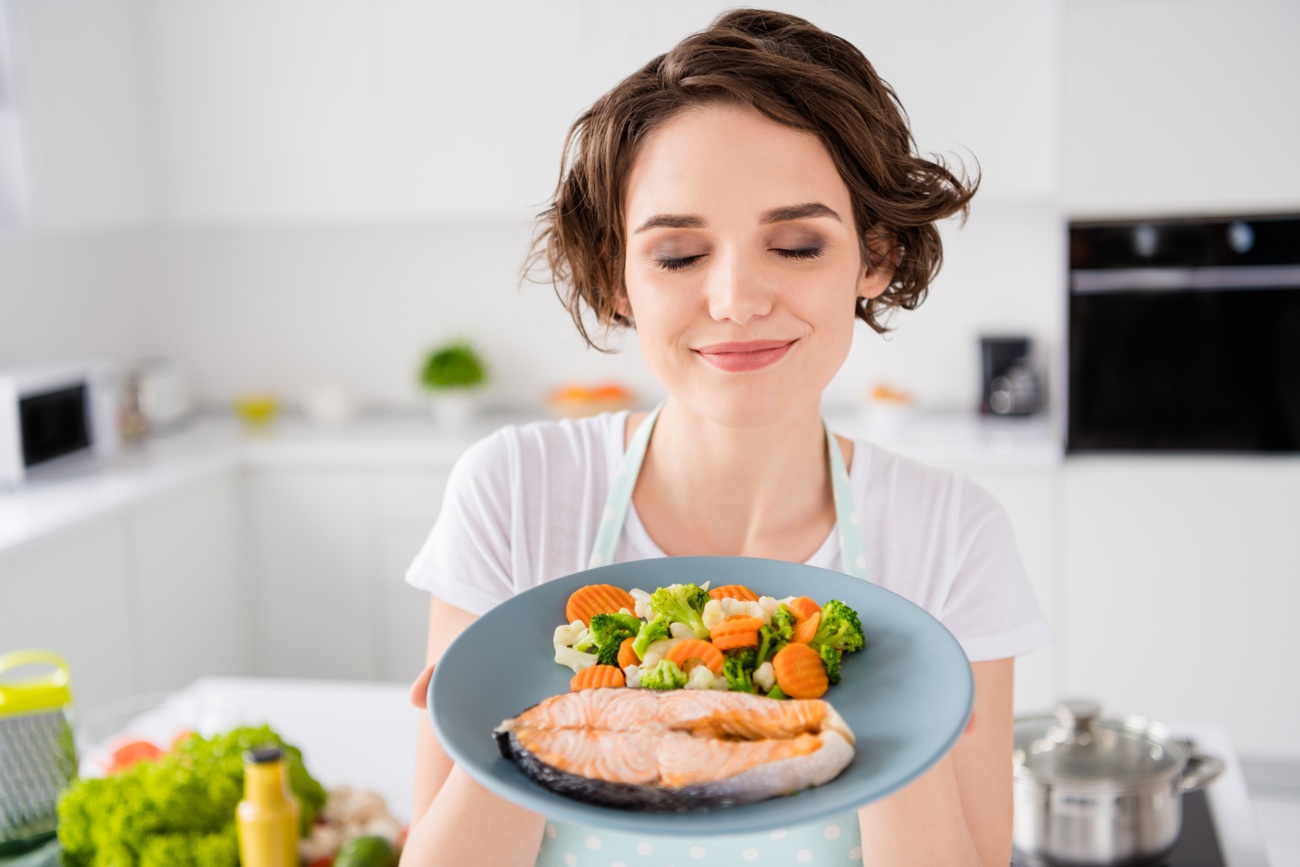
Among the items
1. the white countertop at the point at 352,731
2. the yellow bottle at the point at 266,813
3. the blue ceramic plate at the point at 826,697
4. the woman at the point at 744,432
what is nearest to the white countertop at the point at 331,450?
the white countertop at the point at 352,731

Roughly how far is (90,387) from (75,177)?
637mm

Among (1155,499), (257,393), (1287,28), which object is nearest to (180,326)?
(257,393)

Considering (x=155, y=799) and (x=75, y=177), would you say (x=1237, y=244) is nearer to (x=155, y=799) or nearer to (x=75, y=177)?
(x=155, y=799)

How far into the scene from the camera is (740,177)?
1030mm

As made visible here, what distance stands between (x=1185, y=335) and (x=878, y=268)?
230 centimetres

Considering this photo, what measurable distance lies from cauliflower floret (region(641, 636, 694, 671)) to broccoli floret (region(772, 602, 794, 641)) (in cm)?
8

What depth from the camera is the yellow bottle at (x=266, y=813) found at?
3.80 ft

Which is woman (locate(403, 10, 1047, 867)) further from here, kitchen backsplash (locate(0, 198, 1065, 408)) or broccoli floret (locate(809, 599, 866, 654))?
kitchen backsplash (locate(0, 198, 1065, 408))

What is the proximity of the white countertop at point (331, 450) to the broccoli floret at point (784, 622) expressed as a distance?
7.89ft

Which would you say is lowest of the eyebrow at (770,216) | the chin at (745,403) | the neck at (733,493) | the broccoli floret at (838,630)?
the broccoli floret at (838,630)

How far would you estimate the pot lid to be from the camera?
4.96ft

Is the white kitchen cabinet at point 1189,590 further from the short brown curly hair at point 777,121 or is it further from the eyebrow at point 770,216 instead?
the eyebrow at point 770,216

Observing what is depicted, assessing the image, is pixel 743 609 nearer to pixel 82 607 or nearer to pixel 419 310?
pixel 82 607

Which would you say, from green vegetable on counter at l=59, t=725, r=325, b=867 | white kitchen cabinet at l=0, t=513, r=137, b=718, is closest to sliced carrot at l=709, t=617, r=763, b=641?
green vegetable on counter at l=59, t=725, r=325, b=867
